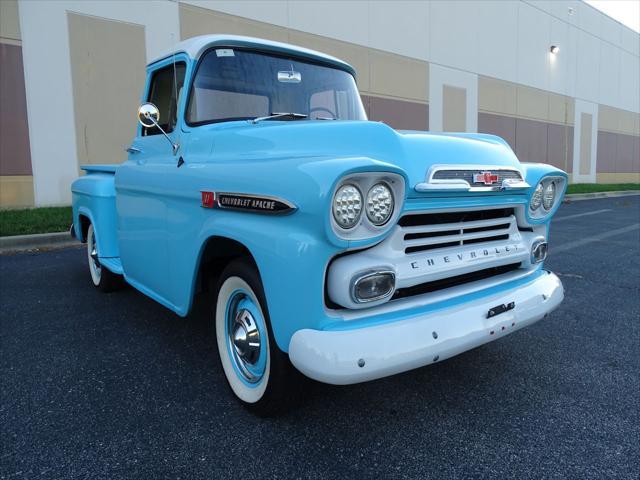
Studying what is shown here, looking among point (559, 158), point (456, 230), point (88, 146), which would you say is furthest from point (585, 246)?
point (559, 158)

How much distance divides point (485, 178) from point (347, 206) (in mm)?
888

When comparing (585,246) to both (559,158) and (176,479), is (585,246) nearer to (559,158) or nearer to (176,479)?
(176,479)

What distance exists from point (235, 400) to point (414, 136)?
5.15 ft

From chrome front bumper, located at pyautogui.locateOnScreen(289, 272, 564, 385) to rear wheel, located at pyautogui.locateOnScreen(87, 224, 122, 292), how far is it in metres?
3.03

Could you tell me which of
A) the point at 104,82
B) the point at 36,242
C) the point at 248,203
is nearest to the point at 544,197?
the point at 248,203

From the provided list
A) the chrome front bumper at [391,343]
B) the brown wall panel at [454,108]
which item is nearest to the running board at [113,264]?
the chrome front bumper at [391,343]

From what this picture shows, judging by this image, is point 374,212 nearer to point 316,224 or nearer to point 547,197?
point 316,224

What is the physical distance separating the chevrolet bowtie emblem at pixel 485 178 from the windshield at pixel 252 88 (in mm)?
1105

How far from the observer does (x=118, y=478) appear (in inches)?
72.2

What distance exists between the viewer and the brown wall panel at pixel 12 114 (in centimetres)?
853

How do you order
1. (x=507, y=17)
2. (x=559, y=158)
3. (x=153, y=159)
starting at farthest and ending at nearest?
(x=559, y=158), (x=507, y=17), (x=153, y=159)

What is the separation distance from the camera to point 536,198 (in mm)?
2707

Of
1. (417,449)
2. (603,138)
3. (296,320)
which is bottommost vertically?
(417,449)

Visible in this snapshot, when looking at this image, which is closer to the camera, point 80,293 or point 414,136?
A: point 414,136
